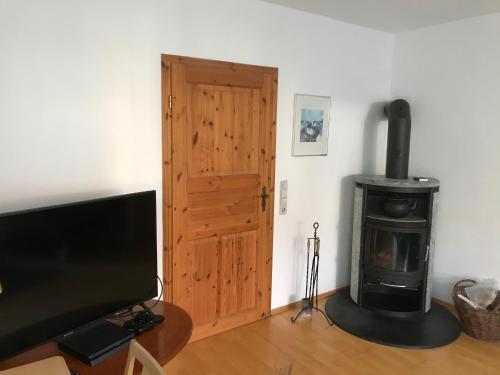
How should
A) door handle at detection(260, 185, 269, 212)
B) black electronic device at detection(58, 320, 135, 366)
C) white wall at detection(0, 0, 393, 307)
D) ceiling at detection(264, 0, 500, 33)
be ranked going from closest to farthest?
black electronic device at detection(58, 320, 135, 366), white wall at detection(0, 0, 393, 307), ceiling at detection(264, 0, 500, 33), door handle at detection(260, 185, 269, 212)

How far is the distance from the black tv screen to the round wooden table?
4.3 inches

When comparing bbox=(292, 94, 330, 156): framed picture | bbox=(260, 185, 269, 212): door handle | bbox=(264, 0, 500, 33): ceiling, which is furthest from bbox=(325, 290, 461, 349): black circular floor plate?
bbox=(264, 0, 500, 33): ceiling

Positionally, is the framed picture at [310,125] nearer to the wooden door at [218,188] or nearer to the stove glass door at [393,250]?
the wooden door at [218,188]

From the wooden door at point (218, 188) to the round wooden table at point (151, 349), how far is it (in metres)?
0.75

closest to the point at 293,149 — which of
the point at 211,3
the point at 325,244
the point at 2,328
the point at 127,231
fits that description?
the point at 325,244

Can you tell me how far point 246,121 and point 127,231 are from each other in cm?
135

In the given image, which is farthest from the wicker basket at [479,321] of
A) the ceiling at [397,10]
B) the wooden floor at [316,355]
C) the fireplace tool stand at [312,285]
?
the ceiling at [397,10]

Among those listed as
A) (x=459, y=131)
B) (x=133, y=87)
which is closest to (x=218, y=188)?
(x=133, y=87)

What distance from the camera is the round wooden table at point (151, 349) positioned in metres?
1.68

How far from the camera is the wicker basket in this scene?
120 inches

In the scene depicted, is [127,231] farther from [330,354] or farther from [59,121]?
[330,354]

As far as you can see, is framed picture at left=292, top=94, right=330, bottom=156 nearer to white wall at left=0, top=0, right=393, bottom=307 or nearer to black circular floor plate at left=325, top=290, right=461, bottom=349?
white wall at left=0, top=0, right=393, bottom=307

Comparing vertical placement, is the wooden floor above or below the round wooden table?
below

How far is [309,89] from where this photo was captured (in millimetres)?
3387
